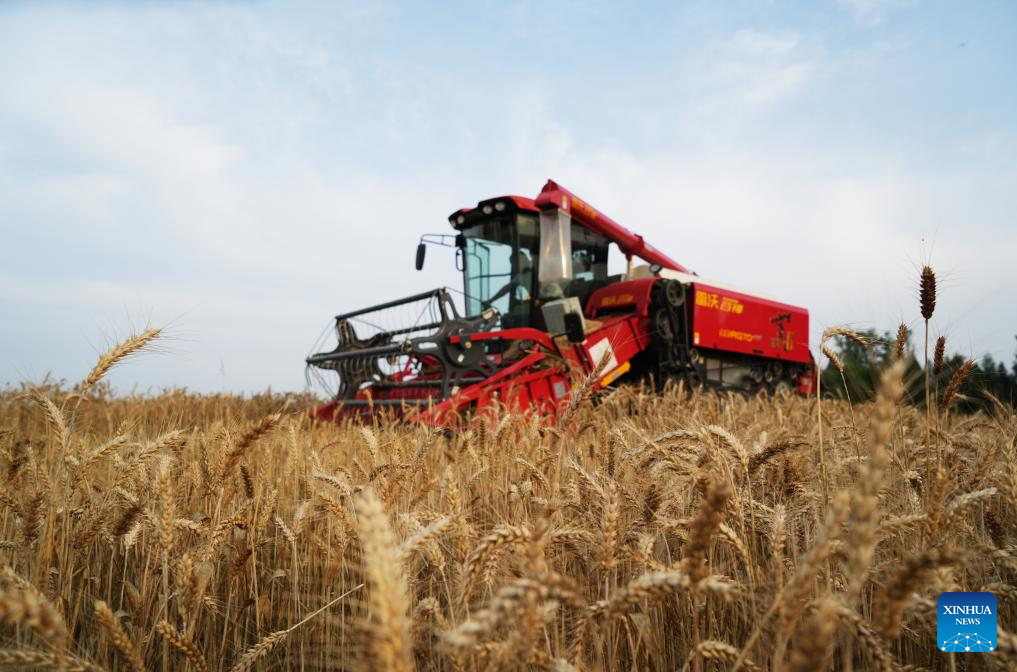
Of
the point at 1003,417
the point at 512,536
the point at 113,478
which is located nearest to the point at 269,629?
the point at 113,478

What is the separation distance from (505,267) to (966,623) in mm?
6824

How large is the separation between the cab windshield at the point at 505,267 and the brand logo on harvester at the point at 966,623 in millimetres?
6473

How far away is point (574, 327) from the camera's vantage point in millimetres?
6254

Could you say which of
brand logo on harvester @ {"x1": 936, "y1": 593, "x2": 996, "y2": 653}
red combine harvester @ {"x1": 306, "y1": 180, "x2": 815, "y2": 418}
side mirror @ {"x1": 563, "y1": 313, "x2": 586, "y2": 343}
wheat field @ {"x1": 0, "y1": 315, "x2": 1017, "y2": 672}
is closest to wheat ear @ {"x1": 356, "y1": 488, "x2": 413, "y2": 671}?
wheat field @ {"x1": 0, "y1": 315, "x2": 1017, "y2": 672}

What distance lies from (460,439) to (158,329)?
158 centimetres

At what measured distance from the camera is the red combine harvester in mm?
5902

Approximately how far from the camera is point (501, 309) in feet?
25.2

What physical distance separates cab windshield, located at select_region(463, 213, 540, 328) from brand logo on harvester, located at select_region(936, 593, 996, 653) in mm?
6473

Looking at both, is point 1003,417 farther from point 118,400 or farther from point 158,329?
point 118,400

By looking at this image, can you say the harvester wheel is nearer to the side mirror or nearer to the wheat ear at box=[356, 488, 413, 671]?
the side mirror

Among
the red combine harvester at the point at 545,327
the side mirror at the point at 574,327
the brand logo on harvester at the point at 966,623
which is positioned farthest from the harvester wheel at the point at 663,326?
the brand logo on harvester at the point at 966,623

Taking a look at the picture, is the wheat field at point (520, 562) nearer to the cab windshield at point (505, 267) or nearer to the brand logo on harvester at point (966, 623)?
the brand logo on harvester at point (966, 623)

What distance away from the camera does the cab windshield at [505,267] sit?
25.0 ft

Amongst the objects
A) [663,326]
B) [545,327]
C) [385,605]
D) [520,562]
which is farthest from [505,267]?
[385,605]
